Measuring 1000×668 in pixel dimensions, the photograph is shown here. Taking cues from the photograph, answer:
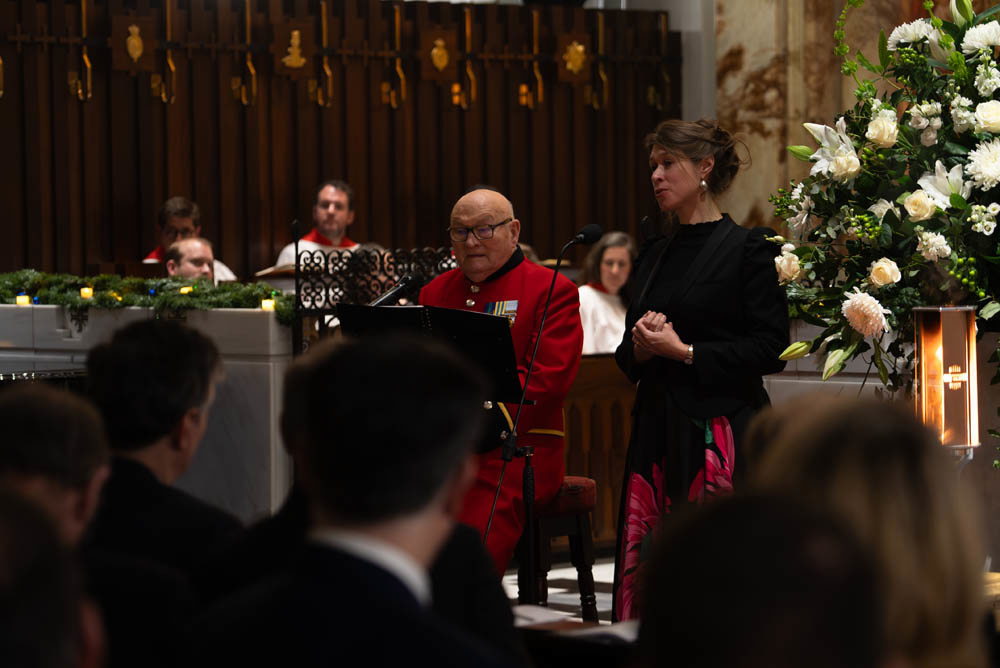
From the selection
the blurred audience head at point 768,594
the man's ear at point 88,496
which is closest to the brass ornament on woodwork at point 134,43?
the man's ear at point 88,496

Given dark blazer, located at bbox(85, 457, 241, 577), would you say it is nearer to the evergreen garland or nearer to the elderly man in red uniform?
the elderly man in red uniform

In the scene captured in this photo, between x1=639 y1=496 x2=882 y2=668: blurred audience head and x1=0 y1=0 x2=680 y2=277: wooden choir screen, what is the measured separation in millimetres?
8900

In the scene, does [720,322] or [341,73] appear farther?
[341,73]

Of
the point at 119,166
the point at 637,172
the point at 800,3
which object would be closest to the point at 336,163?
the point at 119,166

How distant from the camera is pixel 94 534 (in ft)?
7.22

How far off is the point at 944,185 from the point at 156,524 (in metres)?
2.33

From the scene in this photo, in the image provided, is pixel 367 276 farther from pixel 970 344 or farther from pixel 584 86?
pixel 584 86

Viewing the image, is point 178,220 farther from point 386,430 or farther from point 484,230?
point 386,430

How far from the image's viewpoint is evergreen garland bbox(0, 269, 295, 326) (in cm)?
603

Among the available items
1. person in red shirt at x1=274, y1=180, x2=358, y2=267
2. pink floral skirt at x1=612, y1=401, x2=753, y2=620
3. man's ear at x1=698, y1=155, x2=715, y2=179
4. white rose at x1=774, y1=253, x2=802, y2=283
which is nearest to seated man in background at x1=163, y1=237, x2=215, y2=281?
person in red shirt at x1=274, y1=180, x2=358, y2=267

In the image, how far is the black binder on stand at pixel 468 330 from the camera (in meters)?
3.76

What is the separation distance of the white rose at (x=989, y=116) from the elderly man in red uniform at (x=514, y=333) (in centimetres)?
140

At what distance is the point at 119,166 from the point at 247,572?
8.16m

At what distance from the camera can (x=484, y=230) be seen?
435cm
